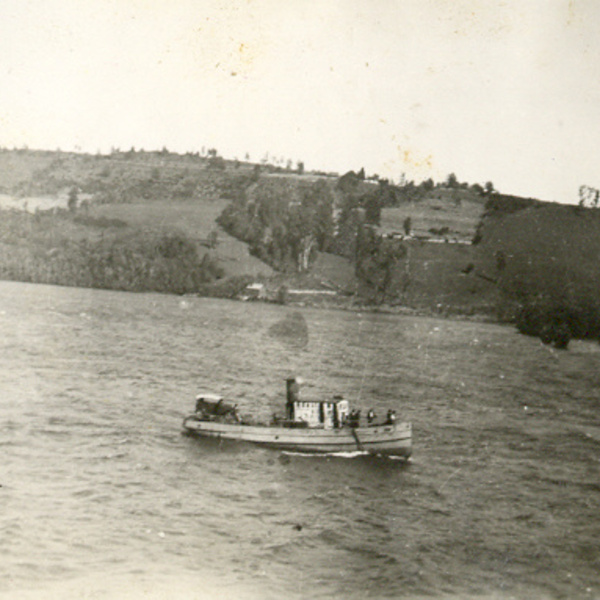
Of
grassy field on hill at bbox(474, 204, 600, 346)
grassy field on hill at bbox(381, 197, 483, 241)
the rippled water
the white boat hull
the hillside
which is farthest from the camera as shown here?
grassy field on hill at bbox(381, 197, 483, 241)

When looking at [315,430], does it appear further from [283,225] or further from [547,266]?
[283,225]

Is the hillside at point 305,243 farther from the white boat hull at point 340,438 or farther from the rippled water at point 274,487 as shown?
the white boat hull at point 340,438

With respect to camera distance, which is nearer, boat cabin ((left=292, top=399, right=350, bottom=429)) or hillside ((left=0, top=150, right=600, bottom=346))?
boat cabin ((left=292, top=399, right=350, bottom=429))

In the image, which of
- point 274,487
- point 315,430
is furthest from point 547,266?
point 274,487

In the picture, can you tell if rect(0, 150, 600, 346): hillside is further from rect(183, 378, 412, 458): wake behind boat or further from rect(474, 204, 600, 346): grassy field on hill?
rect(183, 378, 412, 458): wake behind boat

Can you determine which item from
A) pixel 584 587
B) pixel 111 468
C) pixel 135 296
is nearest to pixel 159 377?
pixel 111 468

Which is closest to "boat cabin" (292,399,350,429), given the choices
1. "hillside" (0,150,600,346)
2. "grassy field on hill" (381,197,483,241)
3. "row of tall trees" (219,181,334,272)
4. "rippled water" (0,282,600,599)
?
"rippled water" (0,282,600,599)
